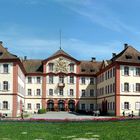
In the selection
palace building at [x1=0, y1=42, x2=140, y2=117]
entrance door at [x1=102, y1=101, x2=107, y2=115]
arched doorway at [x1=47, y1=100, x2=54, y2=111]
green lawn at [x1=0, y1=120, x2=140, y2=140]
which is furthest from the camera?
arched doorway at [x1=47, y1=100, x2=54, y2=111]

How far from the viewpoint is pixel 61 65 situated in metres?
81.4

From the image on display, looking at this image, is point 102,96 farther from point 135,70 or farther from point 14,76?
point 14,76

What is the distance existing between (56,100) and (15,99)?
24237mm

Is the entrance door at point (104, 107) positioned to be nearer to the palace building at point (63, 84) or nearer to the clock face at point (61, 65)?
the palace building at point (63, 84)

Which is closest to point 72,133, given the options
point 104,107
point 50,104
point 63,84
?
point 104,107

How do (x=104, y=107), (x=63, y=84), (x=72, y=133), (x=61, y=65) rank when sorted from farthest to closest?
(x=61, y=65) → (x=63, y=84) → (x=104, y=107) → (x=72, y=133)

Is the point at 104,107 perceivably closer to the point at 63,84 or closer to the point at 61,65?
the point at 63,84

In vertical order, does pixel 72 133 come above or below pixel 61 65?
below

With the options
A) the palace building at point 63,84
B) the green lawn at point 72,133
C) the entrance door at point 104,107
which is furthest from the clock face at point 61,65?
the green lawn at point 72,133

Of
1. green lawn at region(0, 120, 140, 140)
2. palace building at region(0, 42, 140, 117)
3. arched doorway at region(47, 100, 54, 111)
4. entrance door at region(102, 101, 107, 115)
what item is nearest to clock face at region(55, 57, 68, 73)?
palace building at region(0, 42, 140, 117)

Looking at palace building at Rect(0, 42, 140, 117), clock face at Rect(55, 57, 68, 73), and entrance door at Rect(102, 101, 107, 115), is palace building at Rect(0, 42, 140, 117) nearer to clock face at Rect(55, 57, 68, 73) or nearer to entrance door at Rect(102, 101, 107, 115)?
clock face at Rect(55, 57, 68, 73)

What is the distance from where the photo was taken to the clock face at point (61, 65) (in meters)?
81.2

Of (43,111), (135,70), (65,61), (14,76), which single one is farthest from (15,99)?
(65,61)

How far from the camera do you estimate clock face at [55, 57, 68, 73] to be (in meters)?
81.2
